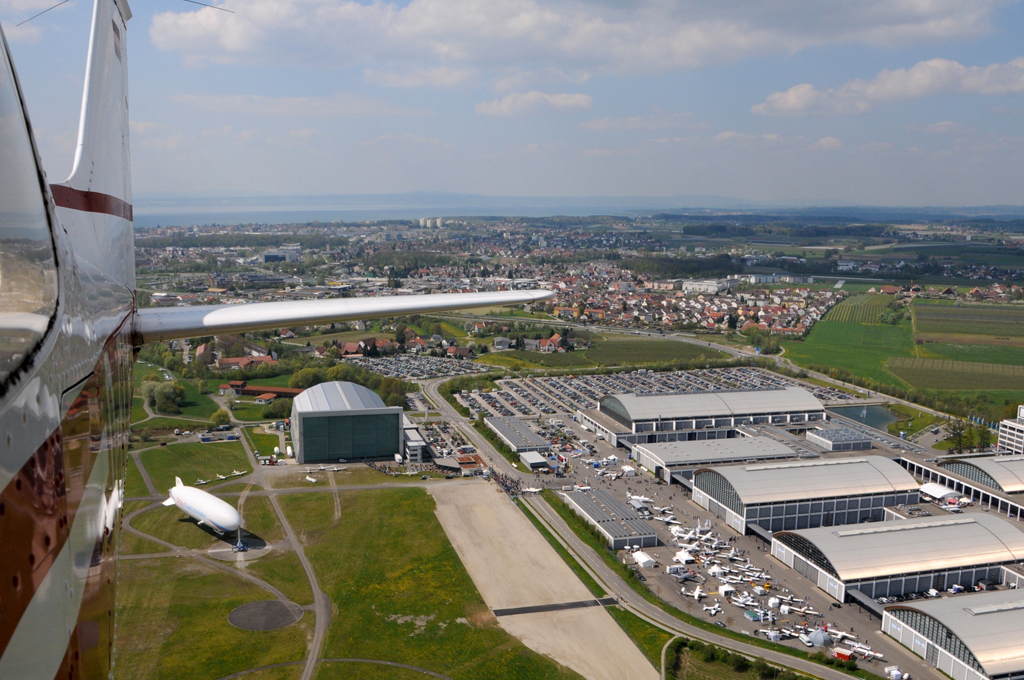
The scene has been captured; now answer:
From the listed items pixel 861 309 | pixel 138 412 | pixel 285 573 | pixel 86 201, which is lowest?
pixel 285 573

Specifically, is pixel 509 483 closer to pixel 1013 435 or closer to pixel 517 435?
pixel 517 435

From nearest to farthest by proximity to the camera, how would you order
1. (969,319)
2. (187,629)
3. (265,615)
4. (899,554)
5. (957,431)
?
(187,629) < (265,615) < (899,554) < (957,431) < (969,319)

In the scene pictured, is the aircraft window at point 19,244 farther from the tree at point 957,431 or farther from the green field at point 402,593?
the tree at point 957,431

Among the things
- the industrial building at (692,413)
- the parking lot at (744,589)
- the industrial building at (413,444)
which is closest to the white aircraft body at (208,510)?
the industrial building at (413,444)

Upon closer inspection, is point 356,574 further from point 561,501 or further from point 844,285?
point 844,285

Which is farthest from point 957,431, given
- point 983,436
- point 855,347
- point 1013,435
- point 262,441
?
point 262,441

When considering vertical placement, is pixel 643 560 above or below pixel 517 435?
below

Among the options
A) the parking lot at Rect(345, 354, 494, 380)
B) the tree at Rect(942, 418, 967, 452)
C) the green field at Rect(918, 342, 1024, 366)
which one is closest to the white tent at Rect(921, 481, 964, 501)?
the tree at Rect(942, 418, 967, 452)
